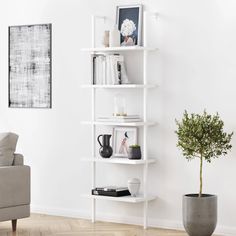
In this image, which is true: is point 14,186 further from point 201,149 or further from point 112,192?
point 201,149

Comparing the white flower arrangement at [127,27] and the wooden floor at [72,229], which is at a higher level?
the white flower arrangement at [127,27]

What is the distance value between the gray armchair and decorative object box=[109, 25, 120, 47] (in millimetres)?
1344

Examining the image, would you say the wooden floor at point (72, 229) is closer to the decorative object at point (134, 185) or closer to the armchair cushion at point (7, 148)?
the decorative object at point (134, 185)

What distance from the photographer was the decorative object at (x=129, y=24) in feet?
21.5

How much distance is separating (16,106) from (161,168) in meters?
1.85

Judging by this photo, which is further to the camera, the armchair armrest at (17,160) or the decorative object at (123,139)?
the decorative object at (123,139)

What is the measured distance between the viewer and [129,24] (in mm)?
6613

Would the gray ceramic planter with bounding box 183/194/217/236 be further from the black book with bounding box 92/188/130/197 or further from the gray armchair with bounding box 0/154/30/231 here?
the gray armchair with bounding box 0/154/30/231

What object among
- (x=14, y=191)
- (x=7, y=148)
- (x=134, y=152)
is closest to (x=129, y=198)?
(x=134, y=152)

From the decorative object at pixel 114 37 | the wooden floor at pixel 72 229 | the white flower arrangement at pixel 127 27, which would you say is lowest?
the wooden floor at pixel 72 229

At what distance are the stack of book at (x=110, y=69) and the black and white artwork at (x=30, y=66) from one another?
78 centimetres

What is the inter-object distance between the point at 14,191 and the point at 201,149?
1697 mm

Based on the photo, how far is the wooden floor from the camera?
6246 millimetres

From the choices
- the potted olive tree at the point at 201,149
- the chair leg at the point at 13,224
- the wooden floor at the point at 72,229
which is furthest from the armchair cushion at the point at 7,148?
the potted olive tree at the point at 201,149
